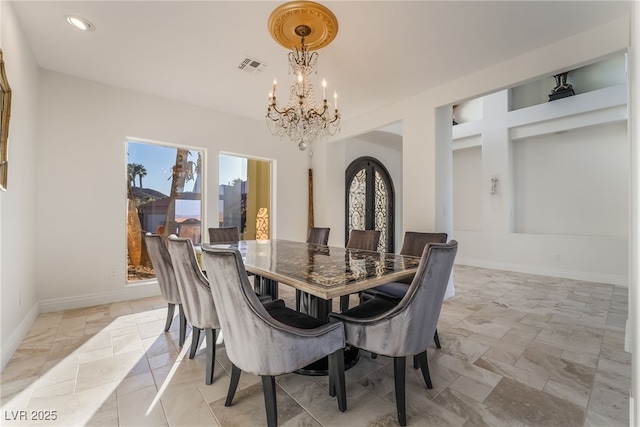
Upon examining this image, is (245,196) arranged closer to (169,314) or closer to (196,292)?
(169,314)

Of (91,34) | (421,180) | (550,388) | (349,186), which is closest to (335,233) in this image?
(349,186)

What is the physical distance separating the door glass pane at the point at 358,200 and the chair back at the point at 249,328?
4705 mm

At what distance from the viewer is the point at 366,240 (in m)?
3.18

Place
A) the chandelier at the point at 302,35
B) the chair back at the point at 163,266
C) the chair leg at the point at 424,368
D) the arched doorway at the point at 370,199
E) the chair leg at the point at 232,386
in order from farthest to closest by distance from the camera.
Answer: the arched doorway at the point at 370,199, the chair back at the point at 163,266, the chandelier at the point at 302,35, the chair leg at the point at 424,368, the chair leg at the point at 232,386

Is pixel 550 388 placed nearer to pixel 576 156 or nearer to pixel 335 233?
pixel 335 233

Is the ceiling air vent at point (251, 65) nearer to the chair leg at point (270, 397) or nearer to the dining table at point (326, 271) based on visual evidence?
the dining table at point (326, 271)

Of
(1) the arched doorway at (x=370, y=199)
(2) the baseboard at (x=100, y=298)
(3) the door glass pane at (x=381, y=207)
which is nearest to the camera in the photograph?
(2) the baseboard at (x=100, y=298)

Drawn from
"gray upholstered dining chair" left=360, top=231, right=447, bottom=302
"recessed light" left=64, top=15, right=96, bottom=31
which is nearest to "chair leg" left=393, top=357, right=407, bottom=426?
"gray upholstered dining chair" left=360, top=231, right=447, bottom=302

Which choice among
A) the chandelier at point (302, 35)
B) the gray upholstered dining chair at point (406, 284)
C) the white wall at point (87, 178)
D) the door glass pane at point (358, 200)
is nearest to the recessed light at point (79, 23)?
the white wall at point (87, 178)

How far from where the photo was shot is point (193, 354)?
209 cm

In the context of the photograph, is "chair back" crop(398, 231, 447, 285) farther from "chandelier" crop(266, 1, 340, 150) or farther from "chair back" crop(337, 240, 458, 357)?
"chandelier" crop(266, 1, 340, 150)

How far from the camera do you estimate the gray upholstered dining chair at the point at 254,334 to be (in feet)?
4.09

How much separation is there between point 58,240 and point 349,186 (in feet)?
15.2

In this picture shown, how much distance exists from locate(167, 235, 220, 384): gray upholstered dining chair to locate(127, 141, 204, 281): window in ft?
8.09
